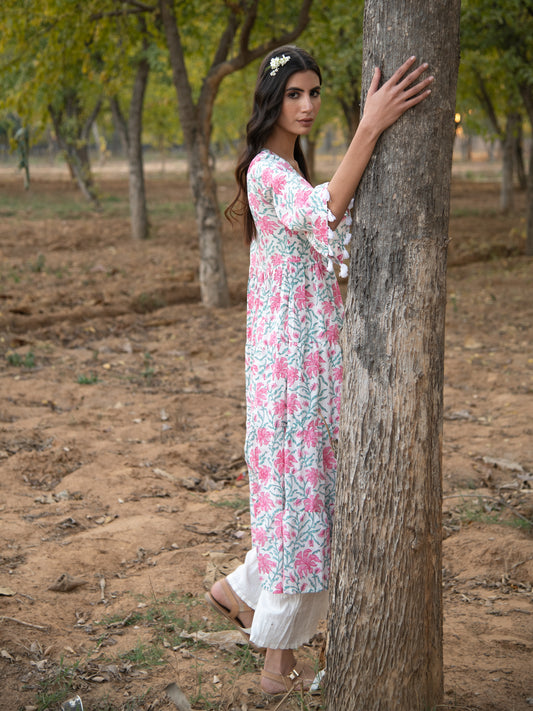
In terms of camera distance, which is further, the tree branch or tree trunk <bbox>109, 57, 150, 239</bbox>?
tree trunk <bbox>109, 57, 150, 239</bbox>

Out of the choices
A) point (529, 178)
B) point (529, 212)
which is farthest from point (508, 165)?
point (529, 178)

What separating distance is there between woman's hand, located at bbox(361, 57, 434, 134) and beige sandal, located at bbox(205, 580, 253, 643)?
1.79 meters

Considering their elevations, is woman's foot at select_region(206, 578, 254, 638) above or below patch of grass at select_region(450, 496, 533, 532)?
above

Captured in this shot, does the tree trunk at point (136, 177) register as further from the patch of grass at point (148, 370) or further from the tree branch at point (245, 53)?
the patch of grass at point (148, 370)

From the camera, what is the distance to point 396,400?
2154mm

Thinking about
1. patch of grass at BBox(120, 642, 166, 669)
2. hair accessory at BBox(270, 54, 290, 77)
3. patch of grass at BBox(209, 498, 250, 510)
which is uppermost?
hair accessory at BBox(270, 54, 290, 77)

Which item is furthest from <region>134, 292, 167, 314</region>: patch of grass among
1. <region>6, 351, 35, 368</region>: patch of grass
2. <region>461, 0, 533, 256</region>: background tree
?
<region>461, 0, 533, 256</region>: background tree

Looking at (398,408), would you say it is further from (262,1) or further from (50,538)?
(262,1)

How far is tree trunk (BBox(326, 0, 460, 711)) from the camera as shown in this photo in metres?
2.06

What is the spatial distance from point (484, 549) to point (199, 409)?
2.80m

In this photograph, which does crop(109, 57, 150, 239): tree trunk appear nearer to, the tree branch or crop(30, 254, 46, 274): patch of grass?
crop(30, 254, 46, 274): patch of grass

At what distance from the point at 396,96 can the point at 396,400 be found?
0.85 m

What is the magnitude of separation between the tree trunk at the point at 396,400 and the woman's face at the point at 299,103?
0.37m

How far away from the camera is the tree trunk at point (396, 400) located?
2.06 m
